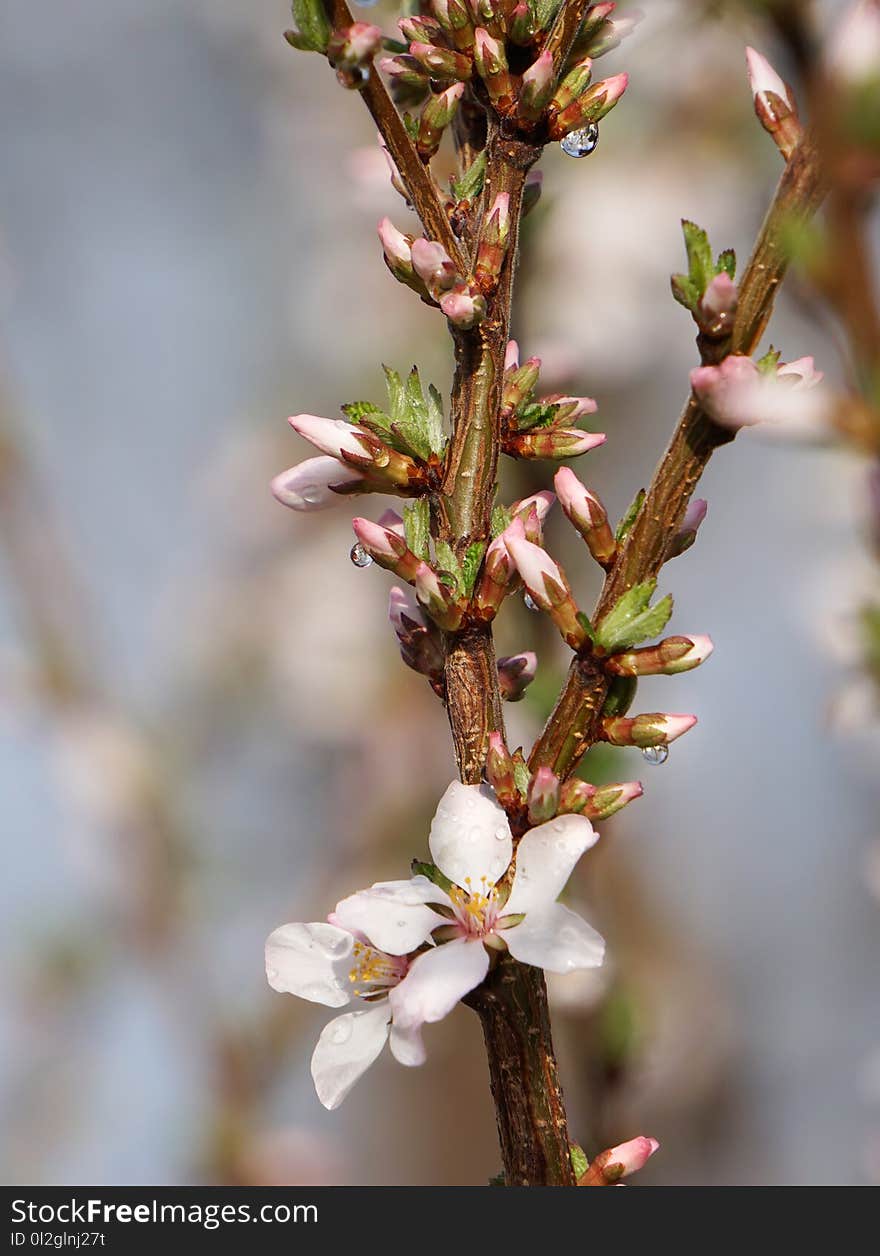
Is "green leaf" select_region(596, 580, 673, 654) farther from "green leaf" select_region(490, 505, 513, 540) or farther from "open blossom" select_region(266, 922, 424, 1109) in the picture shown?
"open blossom" select_region(266, 922, 424, 1109)

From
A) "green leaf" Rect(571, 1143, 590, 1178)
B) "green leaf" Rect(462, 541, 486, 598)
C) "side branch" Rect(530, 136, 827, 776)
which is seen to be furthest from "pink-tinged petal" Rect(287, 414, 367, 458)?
"green leaf" Rect(571, 1143, 590, 1178)

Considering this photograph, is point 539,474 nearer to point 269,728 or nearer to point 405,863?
point 405,863

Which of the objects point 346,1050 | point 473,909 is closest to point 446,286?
point 473,909

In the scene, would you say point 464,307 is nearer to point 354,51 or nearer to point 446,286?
point 446,286

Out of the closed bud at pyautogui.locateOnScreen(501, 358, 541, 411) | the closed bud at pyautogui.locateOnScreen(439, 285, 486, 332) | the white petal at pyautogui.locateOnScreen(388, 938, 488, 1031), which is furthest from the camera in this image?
the closed bud at pyautogui.locateOnScreen(501, 358, 541, 411)

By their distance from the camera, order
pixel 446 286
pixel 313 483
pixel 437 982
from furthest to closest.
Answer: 1. pixel 313 483
2. pixel 446 286
3. pixel 437 982
